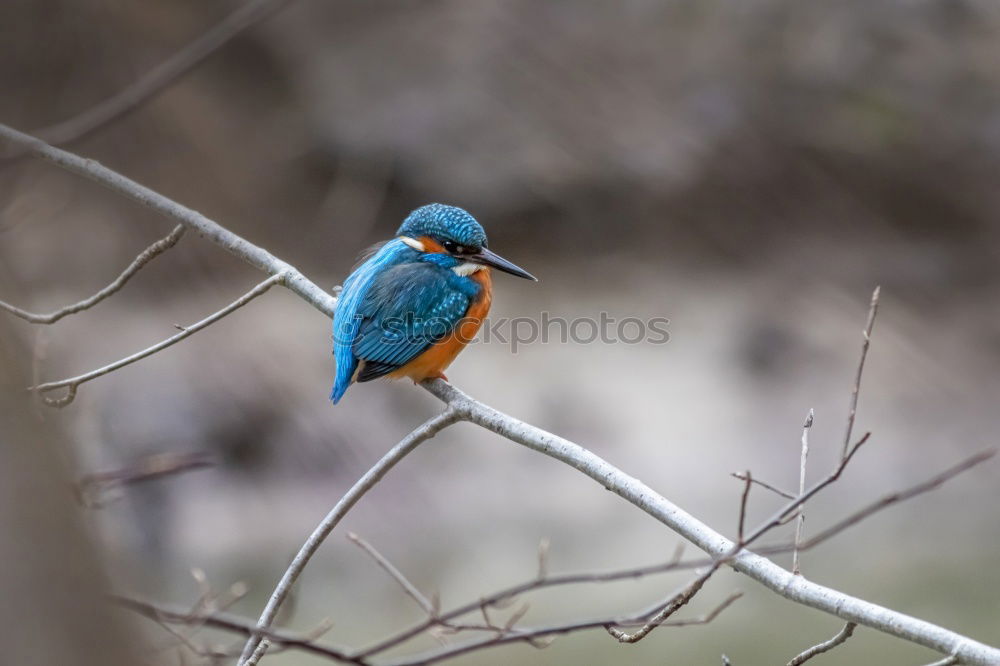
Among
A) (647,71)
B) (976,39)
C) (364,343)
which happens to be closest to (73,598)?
(364,343)

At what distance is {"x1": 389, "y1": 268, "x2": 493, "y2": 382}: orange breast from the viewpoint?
2.79m

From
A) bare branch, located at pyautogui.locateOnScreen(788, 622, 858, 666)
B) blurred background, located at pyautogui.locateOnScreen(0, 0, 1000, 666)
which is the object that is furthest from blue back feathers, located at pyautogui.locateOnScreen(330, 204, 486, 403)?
blurred background, located at pyautogui.locateOnScreen(0, 0, 1000, 666)

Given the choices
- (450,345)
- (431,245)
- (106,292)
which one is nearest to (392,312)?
(450,345)

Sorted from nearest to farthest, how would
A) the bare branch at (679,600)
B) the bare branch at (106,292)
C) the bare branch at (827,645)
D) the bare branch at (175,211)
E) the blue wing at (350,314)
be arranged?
the bare branch at (679,600)
the bare branch at (827,645)
the bare branch at (106,292)
the bare branch at (175,211)
the blue wing at (350,314)

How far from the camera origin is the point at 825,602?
153 cm

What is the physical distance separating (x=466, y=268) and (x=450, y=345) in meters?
0.27

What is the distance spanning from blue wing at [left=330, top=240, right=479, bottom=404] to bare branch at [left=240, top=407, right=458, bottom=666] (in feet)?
2.29

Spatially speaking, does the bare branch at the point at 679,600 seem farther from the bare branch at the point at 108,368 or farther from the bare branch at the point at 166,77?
the bare branch at the point at 166,77

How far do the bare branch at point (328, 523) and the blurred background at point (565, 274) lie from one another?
3.62 metres

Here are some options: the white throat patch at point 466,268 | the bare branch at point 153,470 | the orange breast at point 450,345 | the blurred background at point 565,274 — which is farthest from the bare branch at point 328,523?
the blurred background at point 565,274

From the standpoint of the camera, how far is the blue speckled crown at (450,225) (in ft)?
9.78

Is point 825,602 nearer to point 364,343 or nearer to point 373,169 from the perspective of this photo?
point 364,343

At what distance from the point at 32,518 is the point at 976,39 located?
885 centimetres

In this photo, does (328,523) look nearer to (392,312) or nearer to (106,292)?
(106,292)
